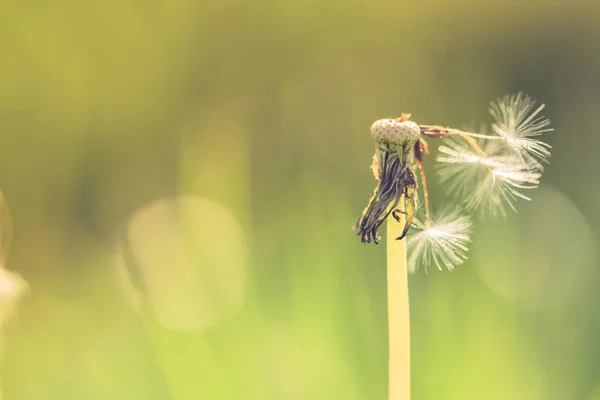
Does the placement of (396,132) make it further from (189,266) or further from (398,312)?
(189,266)

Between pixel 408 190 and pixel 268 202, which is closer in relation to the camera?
pixel 408 190

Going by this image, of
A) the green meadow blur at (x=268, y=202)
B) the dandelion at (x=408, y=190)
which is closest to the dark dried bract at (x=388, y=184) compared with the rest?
the dandelion at (x=408, y=190)

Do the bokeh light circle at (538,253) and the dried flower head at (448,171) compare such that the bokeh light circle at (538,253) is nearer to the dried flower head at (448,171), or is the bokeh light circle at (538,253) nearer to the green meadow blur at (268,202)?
the green meadow blur at (268,202)

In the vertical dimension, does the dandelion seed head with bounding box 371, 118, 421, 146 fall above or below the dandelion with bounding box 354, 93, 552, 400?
above

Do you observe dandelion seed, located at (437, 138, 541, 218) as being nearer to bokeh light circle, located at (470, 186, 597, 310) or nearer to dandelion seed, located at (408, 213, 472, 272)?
dandelion seed, located at (408, 213, 472, 272)

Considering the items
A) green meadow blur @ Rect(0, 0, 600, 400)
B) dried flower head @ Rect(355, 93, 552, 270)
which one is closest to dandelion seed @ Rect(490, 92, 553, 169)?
dried flower head @ Rect(355, 93, 552, 270)

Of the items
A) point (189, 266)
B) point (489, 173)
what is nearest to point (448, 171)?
point (489, 173)

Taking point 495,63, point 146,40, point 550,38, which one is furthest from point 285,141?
point 550,38
